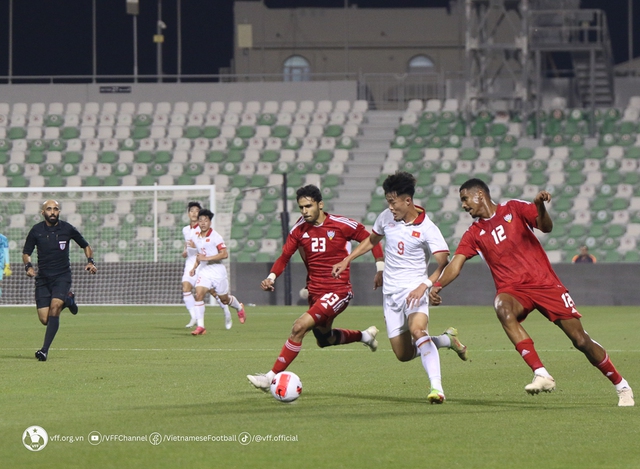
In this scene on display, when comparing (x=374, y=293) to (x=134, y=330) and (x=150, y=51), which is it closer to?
(x=134, y=330)

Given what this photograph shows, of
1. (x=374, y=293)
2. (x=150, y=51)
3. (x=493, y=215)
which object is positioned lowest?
(x=374, y=293)

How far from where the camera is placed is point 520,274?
8.97 m

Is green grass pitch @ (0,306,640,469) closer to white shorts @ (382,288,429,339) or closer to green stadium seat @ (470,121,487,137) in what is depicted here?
white shorts @ (382,288,429,339)

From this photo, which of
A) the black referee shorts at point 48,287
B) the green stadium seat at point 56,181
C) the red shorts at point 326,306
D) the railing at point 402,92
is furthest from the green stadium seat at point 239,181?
the red shorts at point 326,306

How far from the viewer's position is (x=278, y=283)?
97.0ft

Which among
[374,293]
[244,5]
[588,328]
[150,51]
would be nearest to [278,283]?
[374,293]

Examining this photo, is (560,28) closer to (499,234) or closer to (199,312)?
(199,312)

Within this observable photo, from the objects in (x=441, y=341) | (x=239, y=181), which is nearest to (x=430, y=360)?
(x=441, y=341)

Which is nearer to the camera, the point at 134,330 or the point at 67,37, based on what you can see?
the point at 134,330

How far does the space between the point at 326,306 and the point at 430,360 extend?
4.39 ft

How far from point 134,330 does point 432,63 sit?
31.2 m

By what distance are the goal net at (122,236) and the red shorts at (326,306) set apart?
17.1 m

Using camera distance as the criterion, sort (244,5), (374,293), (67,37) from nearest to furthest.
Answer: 1. (374,293)
2. (67,37)
3. (244,5)

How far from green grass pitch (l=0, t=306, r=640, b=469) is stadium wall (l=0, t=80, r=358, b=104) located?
2223 cm
